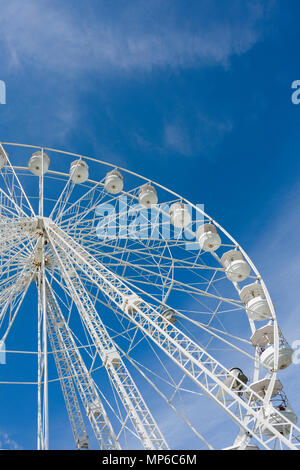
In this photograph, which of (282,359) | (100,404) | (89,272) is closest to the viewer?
(282,359)

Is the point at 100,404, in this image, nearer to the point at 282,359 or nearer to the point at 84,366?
the point at 84,366

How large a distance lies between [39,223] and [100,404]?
8.84 m

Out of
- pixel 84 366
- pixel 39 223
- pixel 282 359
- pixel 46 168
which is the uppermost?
pixel 46 168

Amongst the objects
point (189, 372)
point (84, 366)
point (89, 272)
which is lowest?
point (189, 372)

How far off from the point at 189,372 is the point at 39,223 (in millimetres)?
10961
